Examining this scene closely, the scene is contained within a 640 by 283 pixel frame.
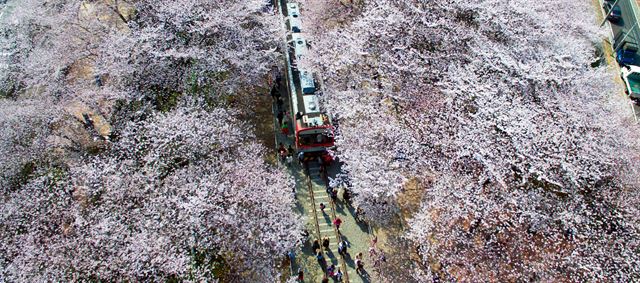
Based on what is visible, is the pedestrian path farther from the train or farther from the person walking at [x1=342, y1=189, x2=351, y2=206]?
the train

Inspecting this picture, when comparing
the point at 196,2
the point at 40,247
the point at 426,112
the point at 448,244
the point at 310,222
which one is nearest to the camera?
the point at 40,247

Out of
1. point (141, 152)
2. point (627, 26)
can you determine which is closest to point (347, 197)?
point (141, 152)

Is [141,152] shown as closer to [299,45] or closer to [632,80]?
[299,45]

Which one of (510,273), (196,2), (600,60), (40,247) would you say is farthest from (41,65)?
(600,60)

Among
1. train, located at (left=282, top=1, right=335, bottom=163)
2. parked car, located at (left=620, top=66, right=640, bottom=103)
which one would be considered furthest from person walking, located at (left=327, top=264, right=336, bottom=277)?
parked car, located at (left=620, top=66, right=640, bottom=103)

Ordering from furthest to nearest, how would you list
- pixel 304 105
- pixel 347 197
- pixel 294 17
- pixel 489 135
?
pixel 294 17 → pixel 304 105 → pixel 347 197 → pixel 489 135

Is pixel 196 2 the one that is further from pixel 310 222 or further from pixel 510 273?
pixel 510 273

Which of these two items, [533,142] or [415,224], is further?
[533,142]
